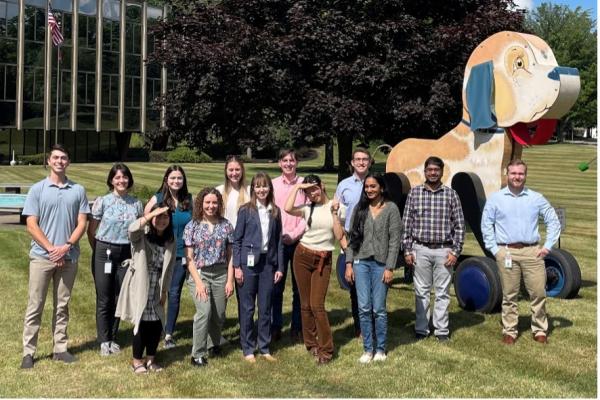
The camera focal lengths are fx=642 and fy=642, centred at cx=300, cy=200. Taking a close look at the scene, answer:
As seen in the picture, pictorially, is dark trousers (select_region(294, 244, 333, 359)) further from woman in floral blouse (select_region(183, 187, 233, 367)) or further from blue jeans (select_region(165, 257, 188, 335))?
blue jeans (select_region(165, 257, 188, 335))

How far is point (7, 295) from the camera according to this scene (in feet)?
26.8

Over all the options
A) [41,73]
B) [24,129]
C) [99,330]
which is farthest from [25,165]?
[99,330]

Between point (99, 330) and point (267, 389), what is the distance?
190cm

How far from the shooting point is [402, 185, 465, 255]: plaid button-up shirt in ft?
20.1

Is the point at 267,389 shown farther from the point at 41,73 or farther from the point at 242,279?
the point at 41,73

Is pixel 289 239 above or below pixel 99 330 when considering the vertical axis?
above

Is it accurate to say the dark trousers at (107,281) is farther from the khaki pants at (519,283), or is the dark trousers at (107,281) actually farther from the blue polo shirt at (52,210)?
the khaki pants at (519,283)

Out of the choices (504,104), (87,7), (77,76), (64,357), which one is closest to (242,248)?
(64,357)

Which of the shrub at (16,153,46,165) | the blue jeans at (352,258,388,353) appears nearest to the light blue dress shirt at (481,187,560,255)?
the blue jeans at (352,258,388,353)

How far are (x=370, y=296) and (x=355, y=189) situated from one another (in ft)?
4.39

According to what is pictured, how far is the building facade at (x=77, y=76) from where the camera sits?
38.7 m

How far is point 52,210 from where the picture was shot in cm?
543

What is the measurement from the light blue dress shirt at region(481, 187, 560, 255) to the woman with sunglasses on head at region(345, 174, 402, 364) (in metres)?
1.16

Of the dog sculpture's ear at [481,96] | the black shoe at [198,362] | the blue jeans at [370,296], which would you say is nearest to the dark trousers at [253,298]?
the black shoe at [198,362]
